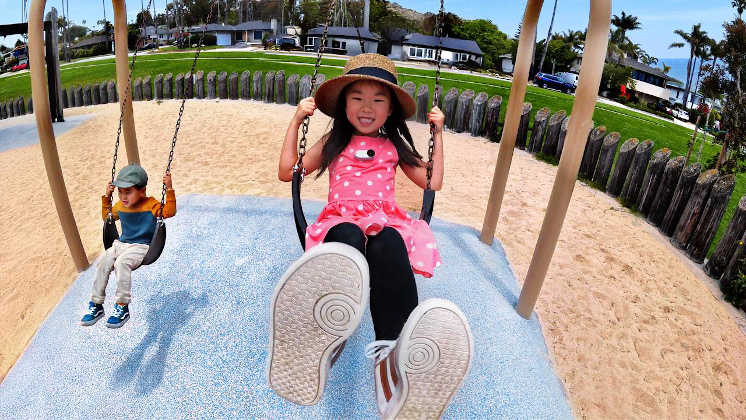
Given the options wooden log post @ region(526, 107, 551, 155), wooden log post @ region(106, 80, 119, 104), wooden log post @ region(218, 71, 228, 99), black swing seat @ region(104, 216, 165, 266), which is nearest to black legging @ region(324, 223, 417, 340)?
black swing seat @ region(104, 216, 165, 266)

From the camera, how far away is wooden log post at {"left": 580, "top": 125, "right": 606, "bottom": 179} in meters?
5.90

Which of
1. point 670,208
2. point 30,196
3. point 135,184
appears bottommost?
point 30,196

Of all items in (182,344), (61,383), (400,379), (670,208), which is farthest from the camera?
(670,208)

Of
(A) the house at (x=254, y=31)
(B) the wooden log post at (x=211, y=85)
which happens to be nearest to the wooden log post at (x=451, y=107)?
(B) the wooden log post at (x=211, y=85)

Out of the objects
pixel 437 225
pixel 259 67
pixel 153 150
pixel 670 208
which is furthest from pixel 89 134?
pixel 259 67

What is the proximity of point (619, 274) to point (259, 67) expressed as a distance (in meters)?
21.2

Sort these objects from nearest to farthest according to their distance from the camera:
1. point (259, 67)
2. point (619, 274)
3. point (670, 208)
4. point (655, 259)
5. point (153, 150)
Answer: point (619, 274) → point (655, 259) → point (670, 208) → point (153, 150) → point (259, 67)

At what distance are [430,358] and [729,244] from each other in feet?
12.0

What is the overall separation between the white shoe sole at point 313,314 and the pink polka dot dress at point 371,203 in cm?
40

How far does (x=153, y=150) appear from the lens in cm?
735

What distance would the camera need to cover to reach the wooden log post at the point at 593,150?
5898mm

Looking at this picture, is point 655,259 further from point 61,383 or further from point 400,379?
point 61,383

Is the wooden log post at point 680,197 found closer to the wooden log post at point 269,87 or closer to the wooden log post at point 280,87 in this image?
the wooden log post at point 280,87

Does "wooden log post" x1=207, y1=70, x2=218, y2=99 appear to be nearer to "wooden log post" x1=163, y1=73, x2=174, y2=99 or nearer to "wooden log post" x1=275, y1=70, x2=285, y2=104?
"wooden log post" x1=163, y1=73, x2=174, y2=99
